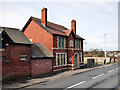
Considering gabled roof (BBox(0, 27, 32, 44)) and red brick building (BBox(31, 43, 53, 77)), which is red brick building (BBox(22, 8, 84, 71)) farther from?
gabled roof (BBox(0, 27, 32, 44))

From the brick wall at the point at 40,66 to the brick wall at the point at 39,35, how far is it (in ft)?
10.5

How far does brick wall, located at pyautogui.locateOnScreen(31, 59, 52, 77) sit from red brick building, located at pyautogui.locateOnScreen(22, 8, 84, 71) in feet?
6.35

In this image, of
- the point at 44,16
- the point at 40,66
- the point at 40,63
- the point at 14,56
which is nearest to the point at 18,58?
the point at 14,56

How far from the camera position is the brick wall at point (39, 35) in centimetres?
2315

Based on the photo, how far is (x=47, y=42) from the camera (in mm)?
23422

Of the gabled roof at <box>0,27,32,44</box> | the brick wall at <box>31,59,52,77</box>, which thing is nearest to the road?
the brick wall at <box>31,59,52,77</box>

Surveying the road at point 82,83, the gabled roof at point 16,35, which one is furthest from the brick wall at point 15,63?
the road at point 82,83

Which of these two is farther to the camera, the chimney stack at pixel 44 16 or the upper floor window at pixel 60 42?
the chimney stack at pixel 44 16

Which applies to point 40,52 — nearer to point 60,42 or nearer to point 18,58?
point 18,58

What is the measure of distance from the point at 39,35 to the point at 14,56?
32.8 ft

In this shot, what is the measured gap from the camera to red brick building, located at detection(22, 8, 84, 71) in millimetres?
23047

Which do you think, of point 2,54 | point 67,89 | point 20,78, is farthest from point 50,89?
point 2,54

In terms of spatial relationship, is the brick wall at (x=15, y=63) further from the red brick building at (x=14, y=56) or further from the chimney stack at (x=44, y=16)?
the chimney stack at (x=44, y=16)

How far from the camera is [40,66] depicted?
1911cm
